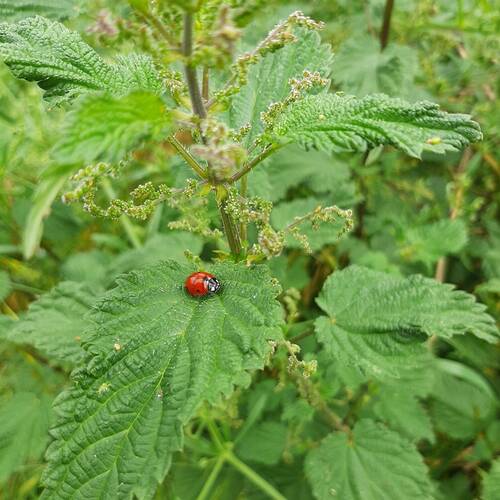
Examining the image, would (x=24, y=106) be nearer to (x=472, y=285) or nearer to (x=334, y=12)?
(x=334, y=12)

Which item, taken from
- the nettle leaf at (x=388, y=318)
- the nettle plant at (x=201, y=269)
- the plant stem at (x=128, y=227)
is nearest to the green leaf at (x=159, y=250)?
the plant stem at (x=128, y=227)

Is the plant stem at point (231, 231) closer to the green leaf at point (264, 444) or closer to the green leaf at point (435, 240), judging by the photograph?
the green leaf at point (264, 444)

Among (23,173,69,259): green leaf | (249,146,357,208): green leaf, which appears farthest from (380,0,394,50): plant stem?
(23,173,69,259): green leaf

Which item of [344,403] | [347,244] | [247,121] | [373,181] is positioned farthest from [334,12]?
[344,403]

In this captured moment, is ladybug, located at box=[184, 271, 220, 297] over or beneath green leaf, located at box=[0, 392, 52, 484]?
over

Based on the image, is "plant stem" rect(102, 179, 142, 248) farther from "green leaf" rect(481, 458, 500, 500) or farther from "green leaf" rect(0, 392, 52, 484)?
"green leaf" rect(481, 458, 500, 500)
